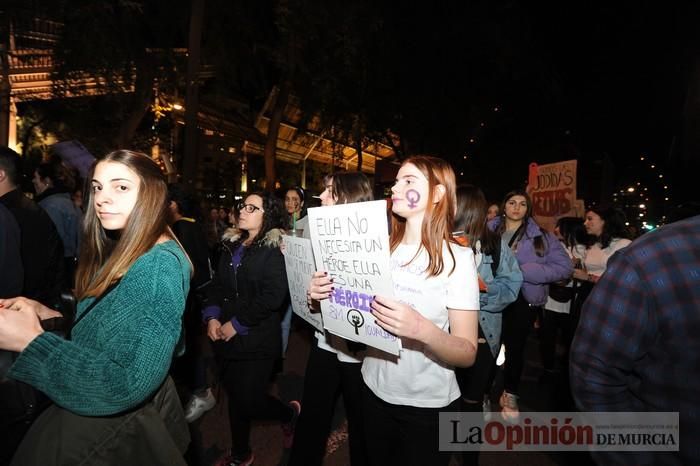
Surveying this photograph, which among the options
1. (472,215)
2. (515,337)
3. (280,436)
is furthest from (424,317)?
(515,337)

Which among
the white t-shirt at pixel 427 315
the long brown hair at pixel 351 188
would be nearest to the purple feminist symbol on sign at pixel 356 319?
the white t-shirt at pixel 427 315

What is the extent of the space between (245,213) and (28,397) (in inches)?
83.5

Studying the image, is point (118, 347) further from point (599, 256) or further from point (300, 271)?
point (599, 256)

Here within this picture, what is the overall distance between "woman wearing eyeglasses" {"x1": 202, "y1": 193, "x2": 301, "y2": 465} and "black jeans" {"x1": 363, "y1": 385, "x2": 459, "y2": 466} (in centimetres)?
132

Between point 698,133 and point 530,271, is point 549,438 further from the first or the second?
point 698,133

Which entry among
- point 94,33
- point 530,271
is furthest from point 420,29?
point 530,271

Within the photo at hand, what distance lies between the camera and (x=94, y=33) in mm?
8297

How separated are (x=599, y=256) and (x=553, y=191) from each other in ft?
10.8

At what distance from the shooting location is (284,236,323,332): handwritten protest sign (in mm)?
2623

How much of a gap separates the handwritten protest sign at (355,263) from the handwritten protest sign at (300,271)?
361 mm

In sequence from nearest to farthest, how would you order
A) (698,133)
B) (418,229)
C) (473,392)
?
1. (418,229)
2. (698,133)
3. (473,392)

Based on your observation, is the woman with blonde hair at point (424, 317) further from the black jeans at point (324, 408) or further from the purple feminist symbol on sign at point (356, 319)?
the black jeans at point (324, 408)

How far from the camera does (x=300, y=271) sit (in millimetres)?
2797

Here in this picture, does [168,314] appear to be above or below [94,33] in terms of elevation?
below
